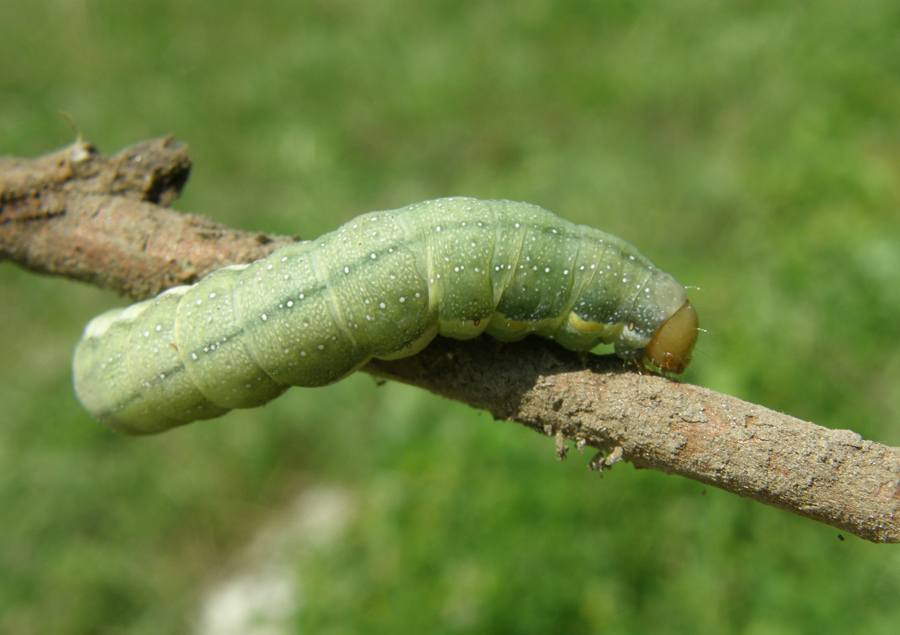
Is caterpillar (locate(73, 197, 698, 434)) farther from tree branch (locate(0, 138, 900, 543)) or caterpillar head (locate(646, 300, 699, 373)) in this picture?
tree branch (locate(0, 138, 900, 543))

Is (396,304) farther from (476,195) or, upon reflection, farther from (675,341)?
(476,195)

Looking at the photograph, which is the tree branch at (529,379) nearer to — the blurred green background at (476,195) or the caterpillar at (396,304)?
the caterpillar at (396,304)

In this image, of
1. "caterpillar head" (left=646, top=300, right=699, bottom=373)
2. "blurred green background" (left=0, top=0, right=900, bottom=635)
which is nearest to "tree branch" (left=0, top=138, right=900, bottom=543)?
"caterpillar head" (left=646, top=300, right=699, bottom=373)

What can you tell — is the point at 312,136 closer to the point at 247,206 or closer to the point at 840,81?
the point at 247,206

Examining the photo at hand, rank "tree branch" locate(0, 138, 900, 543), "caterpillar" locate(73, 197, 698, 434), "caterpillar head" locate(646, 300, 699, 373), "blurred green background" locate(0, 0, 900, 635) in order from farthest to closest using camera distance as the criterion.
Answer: "blurred green background" locate(0, 0, 900, 635), "caterpillar head" locate(646, 300, 699, 373), "caterpillar" locate(73, 197, 698, 434), "tree branch" locate(0, 138, 900, 543)

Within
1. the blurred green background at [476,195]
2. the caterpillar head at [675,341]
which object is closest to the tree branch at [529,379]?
the caterpillar head at [675,341]
